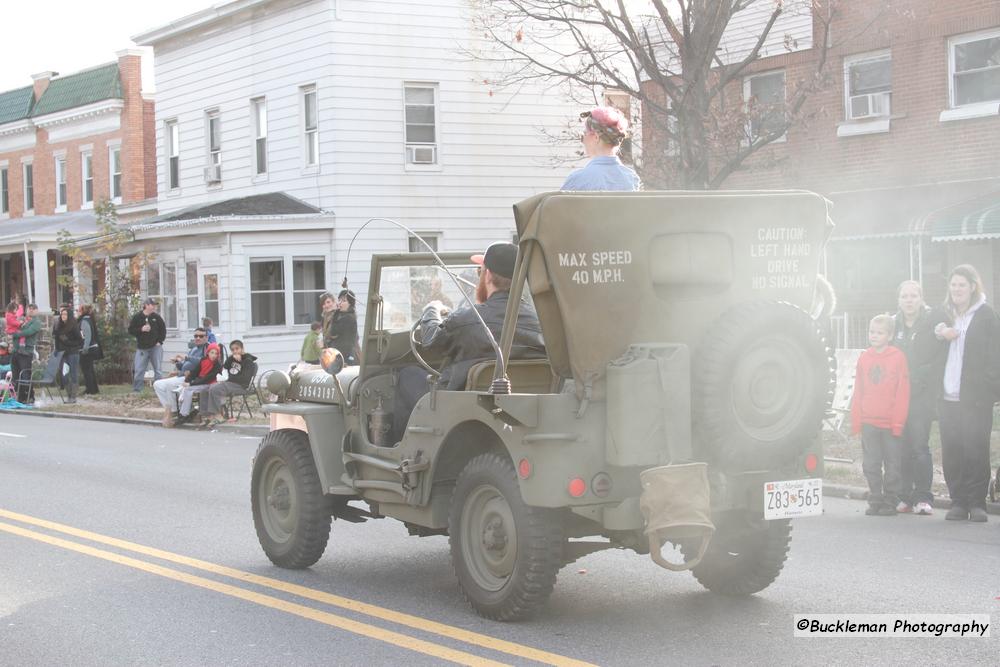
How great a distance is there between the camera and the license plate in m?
6.20

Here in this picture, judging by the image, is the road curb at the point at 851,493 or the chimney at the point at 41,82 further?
the chimney at the point at 41,82

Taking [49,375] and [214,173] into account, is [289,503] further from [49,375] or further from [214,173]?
[214,173]

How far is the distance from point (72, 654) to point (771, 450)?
3465 mm

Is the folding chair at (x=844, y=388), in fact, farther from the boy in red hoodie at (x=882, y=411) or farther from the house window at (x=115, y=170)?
the house window at (x=115, y=170)

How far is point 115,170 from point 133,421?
825 inches

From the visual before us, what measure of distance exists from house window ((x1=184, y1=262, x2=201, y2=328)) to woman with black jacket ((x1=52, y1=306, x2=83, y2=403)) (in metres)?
3.48

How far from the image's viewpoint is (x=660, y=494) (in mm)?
5816

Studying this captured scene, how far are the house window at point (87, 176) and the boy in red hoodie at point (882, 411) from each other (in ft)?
117

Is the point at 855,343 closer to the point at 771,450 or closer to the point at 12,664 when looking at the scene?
the point at 771,450

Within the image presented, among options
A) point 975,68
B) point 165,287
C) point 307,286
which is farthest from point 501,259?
point 165,287

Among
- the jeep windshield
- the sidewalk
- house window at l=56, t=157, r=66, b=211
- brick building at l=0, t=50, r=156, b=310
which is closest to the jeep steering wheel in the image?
the jeep windshield

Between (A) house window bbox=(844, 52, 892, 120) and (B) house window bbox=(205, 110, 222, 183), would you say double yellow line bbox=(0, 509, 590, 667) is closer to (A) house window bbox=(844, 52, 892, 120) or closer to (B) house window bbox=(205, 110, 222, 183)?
(A) house window bbox=(844, 52, 892, 120)

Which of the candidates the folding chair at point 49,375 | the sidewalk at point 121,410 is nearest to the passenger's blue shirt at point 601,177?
the sidewalk at point 121,410

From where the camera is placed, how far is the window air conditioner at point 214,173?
1246 inches
